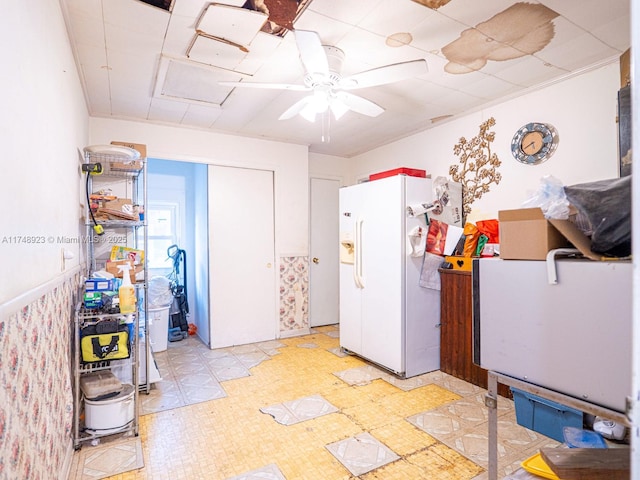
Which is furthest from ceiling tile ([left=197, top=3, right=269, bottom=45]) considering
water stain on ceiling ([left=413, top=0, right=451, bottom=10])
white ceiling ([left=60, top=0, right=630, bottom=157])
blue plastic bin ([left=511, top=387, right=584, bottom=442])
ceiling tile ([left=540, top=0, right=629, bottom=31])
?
blue plastic bin ([left=511, top=387, right=584, bottom=442])

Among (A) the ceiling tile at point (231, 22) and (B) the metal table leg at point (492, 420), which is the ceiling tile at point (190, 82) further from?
(B) the metal table leg at point (492, 420)

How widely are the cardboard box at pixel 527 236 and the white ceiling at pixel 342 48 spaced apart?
1.33 m

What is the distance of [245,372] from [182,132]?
105 inches

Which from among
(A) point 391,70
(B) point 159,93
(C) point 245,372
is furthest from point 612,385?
(B) point 159,93

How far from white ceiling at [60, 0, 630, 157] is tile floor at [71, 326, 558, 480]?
230 centimetres

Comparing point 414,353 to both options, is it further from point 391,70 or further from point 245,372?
point 391,70

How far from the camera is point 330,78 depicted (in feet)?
7.27

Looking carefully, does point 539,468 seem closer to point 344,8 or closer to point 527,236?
point 527,236

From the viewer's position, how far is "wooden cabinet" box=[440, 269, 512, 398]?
2963mm

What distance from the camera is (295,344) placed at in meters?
4.18

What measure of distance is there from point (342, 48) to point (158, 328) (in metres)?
3.42

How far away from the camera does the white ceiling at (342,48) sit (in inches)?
74.8

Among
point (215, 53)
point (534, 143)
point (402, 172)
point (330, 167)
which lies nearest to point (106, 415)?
point (215, 53)

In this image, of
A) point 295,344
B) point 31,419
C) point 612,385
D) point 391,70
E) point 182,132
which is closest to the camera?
point 612,385
